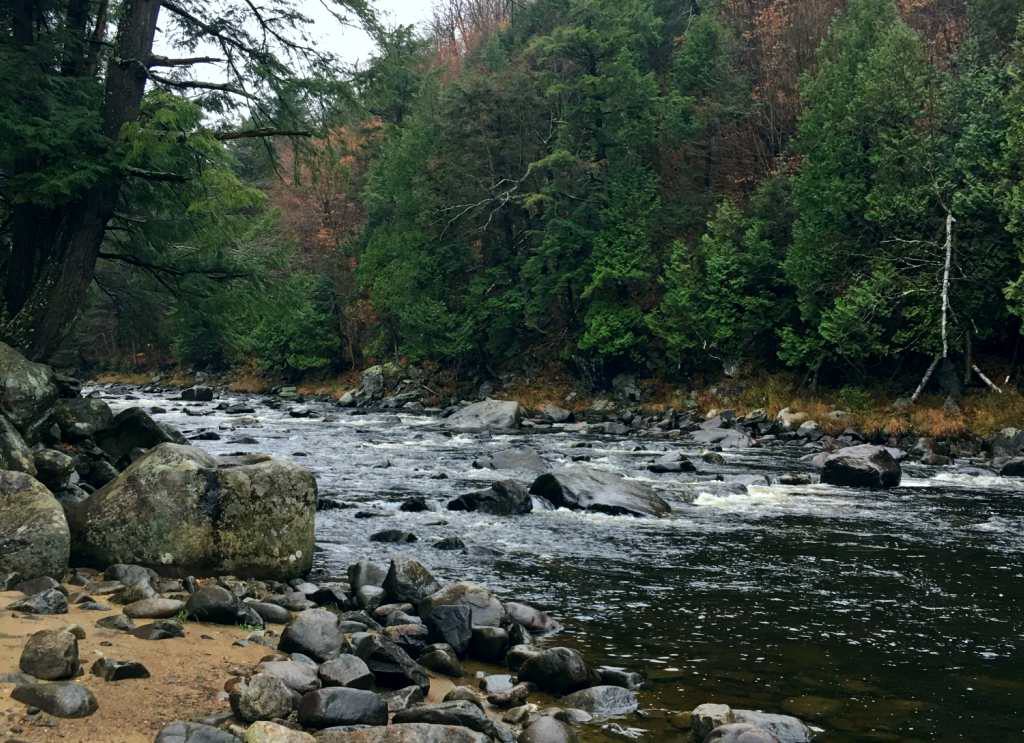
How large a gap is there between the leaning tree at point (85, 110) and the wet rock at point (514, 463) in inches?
351

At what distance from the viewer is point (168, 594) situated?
24.6ft

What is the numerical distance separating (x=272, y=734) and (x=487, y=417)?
28245 millimetres

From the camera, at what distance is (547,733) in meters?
5.33

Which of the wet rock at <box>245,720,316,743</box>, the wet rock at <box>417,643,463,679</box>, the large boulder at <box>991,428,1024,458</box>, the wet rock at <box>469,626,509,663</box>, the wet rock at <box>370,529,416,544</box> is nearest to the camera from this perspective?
the wet rock at <box>245,720,316,743</box>

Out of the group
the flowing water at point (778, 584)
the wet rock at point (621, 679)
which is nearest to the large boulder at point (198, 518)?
the flowing water at point (778, 584)

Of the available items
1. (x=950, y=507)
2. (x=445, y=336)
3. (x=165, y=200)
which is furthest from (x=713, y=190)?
(x=165, y=200)

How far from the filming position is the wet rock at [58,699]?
180 inches

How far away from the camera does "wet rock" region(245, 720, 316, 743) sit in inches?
180

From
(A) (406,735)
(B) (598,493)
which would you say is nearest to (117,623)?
(A) (406,735)

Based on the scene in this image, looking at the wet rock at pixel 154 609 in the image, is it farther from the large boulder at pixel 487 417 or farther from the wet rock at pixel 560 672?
the large boulder at pixel 487 417

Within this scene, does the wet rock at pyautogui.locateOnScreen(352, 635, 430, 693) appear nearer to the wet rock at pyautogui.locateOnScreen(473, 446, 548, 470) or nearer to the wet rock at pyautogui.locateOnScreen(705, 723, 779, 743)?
the wet rock at pyautogui.locateOnScreen(705, 723, 779, 743)

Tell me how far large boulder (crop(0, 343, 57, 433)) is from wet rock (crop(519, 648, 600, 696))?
7.66 metres

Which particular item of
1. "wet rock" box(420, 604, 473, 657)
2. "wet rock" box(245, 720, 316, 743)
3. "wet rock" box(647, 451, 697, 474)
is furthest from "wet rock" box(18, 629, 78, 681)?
"wet rock" box(647, 451, 697, 474)

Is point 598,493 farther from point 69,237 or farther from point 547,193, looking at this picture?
point 547,193
